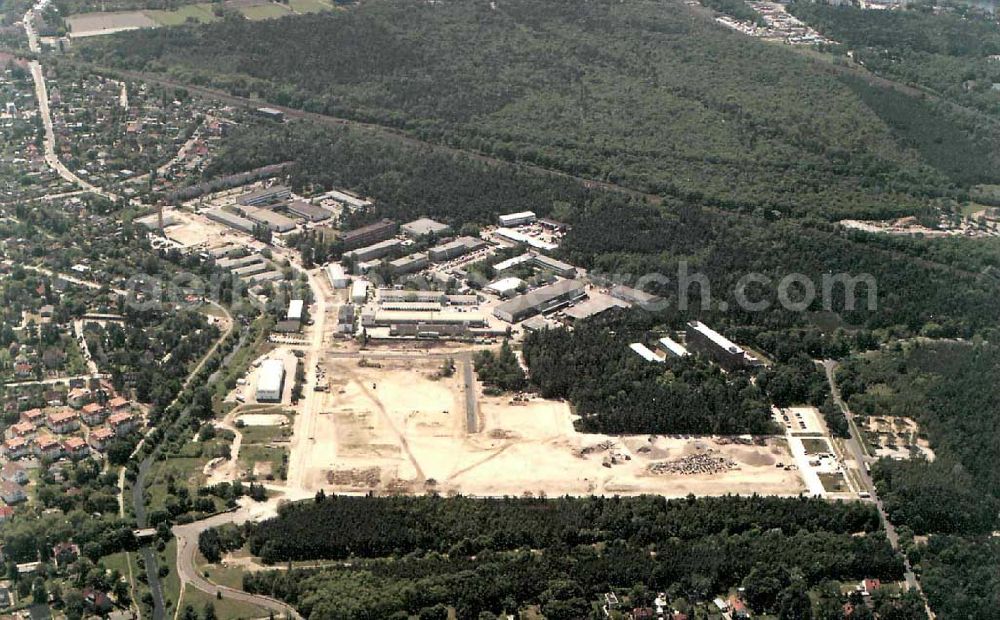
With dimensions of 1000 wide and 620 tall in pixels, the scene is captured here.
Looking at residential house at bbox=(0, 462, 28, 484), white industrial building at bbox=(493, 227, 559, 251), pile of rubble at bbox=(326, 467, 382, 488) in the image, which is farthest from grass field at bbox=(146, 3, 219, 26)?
pile of rubble at bbox=(326, 467, 382, 488)

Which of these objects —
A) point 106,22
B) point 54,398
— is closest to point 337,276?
point 54,398

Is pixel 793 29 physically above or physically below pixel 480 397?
above

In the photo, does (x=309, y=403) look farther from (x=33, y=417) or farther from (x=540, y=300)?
(x=540, y=300)

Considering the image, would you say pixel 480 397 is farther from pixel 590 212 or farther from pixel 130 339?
pixel 590 212

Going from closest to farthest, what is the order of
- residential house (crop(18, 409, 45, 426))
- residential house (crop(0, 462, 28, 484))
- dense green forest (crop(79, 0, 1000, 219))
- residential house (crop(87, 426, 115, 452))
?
residential house (crop(0, 462, 28, 484))
residential house (crop(87, 426, 115, 452))
residential house (crop(18, 409, 45, 426))
dense green forest (crop(79, 0, 1000, 219))

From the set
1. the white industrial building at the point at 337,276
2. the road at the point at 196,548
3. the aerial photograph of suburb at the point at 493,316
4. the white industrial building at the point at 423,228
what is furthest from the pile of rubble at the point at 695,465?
the white industrial building at the point at 423,228

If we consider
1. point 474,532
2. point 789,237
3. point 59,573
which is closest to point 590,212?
point 789,237

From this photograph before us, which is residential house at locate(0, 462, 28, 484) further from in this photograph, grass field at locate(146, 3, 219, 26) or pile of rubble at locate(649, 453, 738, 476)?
grass field at locate(146, 3, 219, 26)
